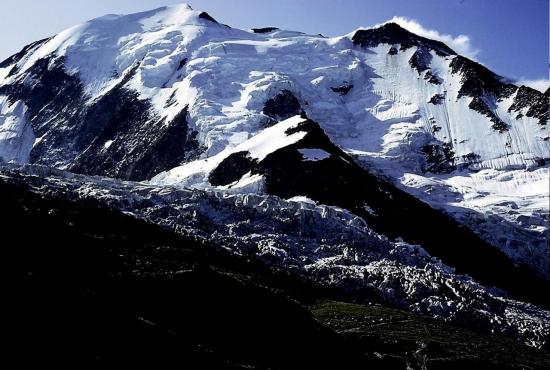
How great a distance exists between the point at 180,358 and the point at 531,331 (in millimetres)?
153499

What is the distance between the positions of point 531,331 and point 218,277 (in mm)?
129611

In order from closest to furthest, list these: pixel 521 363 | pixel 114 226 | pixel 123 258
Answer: pixel 123 258 < pixel 521 363 < pixel 114 226

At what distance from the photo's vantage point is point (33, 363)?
55656 mm

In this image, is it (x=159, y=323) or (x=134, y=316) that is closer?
(x=134, y=316)

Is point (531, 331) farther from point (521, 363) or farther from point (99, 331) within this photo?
point (99, 331)

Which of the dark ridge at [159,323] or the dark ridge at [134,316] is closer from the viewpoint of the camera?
the dark ridge at [134,316]

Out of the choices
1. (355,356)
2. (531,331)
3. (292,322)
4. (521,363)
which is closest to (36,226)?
(292,322)

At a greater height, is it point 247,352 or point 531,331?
point 247,352

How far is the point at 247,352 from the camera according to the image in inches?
3204

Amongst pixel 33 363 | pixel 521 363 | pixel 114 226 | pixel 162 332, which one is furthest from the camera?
pixel 114 226

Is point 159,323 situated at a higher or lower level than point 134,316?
lower

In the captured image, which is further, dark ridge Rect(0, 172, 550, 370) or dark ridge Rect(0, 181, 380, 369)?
dark ridge Rect(0, 172, 550, 370)

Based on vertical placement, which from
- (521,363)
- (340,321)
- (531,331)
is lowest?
(531,331)

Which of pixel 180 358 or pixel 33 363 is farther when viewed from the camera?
pixel 180 358
